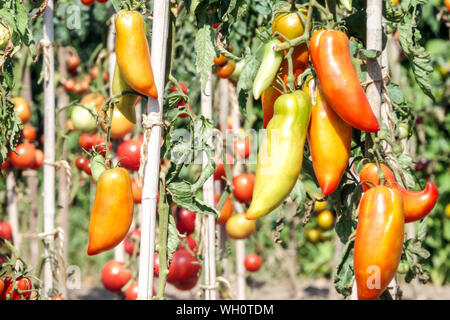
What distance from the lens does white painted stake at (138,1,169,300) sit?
48.1 inches

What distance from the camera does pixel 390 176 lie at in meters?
1.20

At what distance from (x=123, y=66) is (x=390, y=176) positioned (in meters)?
0.58

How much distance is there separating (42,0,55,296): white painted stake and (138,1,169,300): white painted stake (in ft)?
2.49

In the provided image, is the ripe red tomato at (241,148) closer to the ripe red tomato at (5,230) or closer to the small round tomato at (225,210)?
the small round tomato at (225,210)

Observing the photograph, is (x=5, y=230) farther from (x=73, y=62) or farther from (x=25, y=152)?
(x=73, y=62)

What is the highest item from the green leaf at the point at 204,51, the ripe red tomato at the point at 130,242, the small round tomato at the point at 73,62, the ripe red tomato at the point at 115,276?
the small round tomato at the point at 73,62

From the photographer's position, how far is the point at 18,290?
163 cm

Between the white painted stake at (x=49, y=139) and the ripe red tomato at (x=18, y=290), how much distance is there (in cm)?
18

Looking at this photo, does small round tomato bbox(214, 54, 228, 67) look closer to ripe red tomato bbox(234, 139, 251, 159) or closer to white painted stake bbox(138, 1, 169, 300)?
ripe red tomato bbox(234, 139, 251, 159)

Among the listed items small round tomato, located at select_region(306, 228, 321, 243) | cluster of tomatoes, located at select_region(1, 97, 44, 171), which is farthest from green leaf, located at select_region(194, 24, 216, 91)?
small round tomato, located at select_region(306, 228, 321, 243)

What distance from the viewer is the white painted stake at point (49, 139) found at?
190 centimetres

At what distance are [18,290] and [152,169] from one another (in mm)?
668

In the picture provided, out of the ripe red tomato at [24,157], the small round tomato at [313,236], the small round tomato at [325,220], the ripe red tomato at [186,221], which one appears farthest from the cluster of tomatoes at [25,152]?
the small round tomato at [313,236]

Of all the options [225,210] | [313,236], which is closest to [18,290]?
[225,210]
